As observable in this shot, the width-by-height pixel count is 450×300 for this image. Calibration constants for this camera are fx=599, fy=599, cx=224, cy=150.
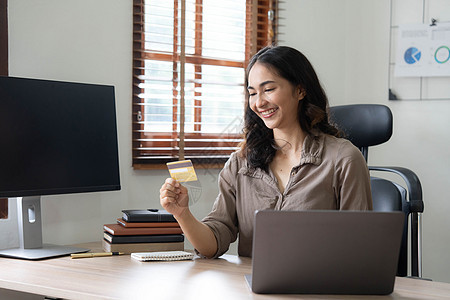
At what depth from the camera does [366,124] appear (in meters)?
2.34

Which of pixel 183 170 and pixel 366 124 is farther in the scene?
pixel 366 124

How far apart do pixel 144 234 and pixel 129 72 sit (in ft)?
2.65

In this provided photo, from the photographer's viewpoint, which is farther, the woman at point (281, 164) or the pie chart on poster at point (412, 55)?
the pie chart on poster at point (412, 55)

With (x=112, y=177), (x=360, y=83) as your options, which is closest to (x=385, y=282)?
(x=112, y=177)

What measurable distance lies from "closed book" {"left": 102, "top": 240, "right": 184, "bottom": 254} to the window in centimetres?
59

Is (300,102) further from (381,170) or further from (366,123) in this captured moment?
(381,170)

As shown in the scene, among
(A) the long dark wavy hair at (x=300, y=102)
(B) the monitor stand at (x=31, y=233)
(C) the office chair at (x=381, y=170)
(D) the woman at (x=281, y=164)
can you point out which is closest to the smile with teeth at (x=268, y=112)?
→ (D) the woman at (x=281, y=164)

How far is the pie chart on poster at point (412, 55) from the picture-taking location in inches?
124

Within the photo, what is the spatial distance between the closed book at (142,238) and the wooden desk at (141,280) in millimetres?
102

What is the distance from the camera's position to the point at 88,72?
7.98 ft

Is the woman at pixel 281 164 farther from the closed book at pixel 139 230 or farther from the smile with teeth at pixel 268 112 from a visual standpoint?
the closed book at pixel 139 230

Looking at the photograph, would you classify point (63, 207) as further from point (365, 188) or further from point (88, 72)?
point (365, 188)

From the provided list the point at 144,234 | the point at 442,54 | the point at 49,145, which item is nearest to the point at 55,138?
the point at 49,145

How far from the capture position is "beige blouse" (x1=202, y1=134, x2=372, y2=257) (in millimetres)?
1940
